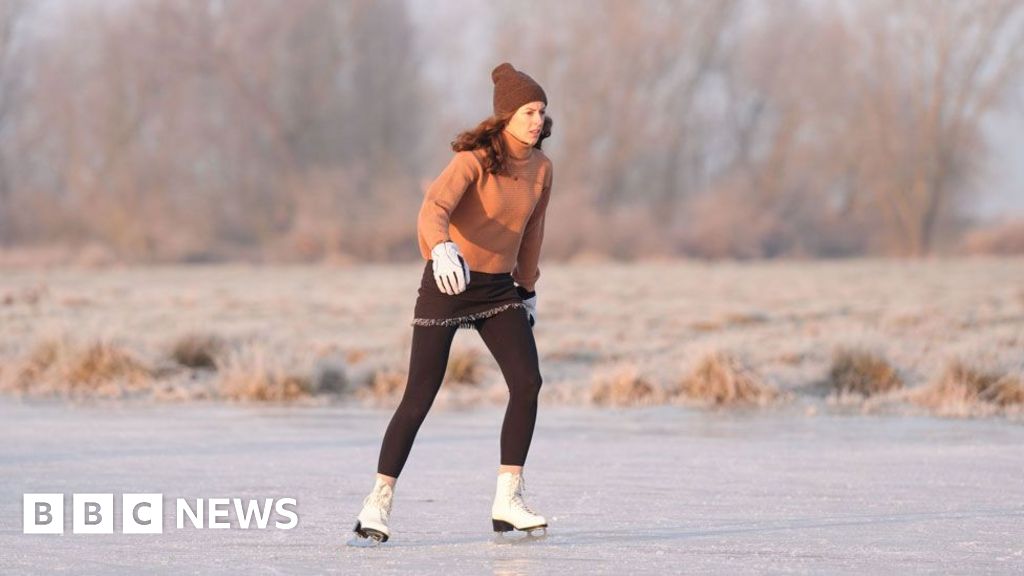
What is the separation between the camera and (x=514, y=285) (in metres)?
6.91

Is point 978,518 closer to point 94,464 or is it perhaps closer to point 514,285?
point 514,285


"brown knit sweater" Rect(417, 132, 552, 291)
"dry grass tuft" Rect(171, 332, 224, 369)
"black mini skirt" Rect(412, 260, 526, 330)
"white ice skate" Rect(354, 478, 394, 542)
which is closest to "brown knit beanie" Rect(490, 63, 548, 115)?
"brown knit sweater" Rect(417, 132, 552, 291)

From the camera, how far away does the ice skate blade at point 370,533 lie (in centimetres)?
657

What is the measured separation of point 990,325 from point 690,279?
46.0ft

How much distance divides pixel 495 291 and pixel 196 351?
9.51 metres

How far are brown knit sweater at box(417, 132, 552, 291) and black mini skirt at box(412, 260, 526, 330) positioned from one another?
44 mm

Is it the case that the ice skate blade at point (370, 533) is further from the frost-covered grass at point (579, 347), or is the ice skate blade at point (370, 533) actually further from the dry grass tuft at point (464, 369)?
the dry grass tuft at point (464, 369)

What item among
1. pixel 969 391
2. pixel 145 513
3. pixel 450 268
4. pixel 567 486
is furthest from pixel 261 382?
pixel 450 268

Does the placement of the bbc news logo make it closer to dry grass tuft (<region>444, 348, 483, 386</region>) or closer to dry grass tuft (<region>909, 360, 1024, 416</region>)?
dry grass tuft (<region>909, 360, 1024, 416</region>)

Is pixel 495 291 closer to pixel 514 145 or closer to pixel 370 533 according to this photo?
pixel 514 145

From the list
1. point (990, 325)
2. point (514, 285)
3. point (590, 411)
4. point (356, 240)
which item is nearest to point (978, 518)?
point (514, 285)

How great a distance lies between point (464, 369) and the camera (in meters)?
15.2

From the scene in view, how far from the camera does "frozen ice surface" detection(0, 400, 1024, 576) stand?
250 inches

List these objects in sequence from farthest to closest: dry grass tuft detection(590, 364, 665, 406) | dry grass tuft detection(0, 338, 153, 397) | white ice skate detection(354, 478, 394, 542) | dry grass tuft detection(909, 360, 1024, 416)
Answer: dry grass tuft detection(0, 338, 153, 397) → dry grass tuft detection(590, 364, 665, 406) → dry grass tuft detection(909, 360, 1024, 416) → white ice skate detection(354, 478, 394, 542)
